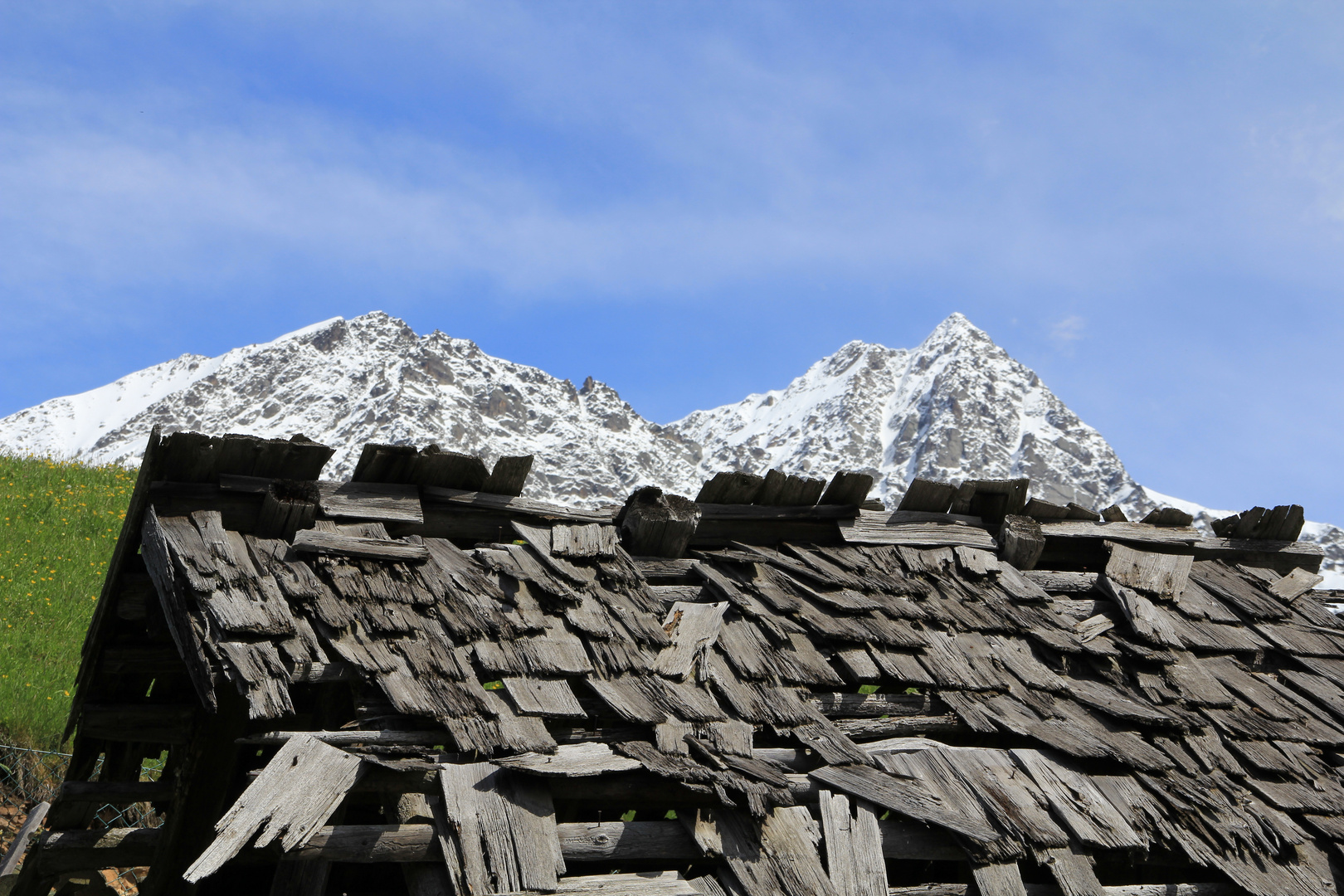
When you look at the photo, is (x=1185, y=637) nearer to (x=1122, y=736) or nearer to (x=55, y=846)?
(x=1122, y=736)

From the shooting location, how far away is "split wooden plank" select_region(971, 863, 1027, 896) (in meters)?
4.20

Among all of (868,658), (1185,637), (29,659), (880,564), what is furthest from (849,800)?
(29,659)

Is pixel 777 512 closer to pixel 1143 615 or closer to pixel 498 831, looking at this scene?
pixel 1143 615

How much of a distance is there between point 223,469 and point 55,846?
Answer: 304 centimetres

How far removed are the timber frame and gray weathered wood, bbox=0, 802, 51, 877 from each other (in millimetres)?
802

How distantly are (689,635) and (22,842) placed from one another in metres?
5.84

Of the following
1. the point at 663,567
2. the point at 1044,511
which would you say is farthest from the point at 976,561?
the point at 663,567

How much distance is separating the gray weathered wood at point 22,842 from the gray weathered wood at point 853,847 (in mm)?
6284

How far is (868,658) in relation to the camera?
211 inches

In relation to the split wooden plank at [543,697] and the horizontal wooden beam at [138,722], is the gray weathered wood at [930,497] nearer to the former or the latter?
the split wooden plank at [543,697]

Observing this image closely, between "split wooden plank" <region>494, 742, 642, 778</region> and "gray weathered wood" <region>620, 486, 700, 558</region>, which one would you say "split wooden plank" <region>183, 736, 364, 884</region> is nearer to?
"split wooden plank" <region>494, 742, 642, 778</region>

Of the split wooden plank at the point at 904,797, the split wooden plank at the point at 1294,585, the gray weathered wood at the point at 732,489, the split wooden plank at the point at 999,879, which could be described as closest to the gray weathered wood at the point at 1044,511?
the split wooden plank at the point at 1294,585

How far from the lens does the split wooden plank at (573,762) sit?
386 centimetres

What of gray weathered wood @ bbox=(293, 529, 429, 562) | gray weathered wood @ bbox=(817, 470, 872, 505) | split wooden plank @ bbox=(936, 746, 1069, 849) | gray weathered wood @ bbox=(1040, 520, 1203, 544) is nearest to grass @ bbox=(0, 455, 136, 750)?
gray weathered wood @ bbox=(293, 529, 429, 562)
